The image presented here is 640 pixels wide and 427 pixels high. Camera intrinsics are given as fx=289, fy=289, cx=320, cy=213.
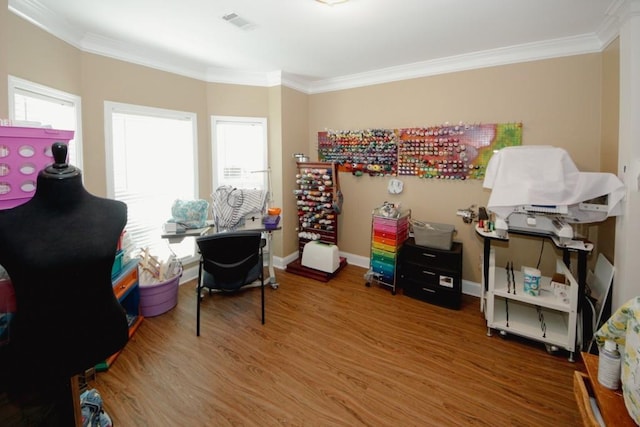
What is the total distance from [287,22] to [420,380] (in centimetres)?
287

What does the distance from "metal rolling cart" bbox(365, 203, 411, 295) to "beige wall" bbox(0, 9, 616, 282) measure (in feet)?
1.24

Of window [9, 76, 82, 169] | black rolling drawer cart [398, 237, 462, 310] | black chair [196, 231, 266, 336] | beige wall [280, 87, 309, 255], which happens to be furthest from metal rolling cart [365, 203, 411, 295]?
window [9, 76, 82, 169]

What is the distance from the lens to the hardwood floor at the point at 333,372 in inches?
67.7

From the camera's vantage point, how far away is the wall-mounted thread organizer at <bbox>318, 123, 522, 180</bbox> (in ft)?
9.76

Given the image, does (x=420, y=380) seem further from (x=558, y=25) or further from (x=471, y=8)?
(x=558, y=25)

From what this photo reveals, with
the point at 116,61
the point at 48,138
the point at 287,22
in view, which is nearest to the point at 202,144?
the point at 116,61

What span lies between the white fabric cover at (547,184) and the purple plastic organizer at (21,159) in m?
2.94

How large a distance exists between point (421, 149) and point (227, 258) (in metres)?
2.42

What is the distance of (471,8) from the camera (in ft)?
6.88

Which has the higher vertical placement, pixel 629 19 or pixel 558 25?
pixel 558 25

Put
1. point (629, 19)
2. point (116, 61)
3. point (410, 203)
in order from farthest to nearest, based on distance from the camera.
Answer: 1. point (410, 203)
2. point (116, 61)
3. point (629, 19)

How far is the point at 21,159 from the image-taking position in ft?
4.75

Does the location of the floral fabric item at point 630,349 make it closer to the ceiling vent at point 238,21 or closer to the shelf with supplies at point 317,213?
the shelf with supplies at point 317,213

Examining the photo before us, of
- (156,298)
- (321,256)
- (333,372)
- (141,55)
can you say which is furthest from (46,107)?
(333,372)
